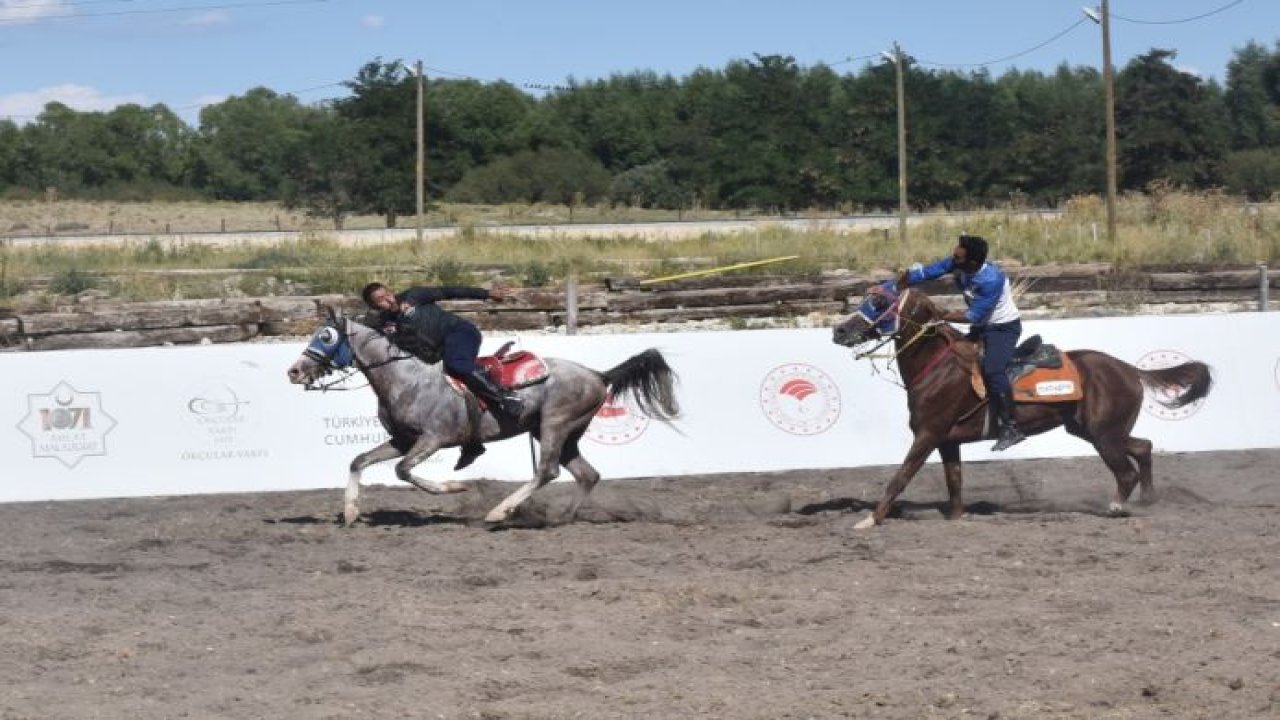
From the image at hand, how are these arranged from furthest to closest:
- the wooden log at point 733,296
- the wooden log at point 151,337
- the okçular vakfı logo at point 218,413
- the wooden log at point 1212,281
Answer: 1. the wooden log at point 1212,281
2. the wooden log at point 733,296
3. the wooden log at point 151,337
4. the okçular vakfı logo at point 218,413

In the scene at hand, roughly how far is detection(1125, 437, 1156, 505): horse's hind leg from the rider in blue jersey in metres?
1.07

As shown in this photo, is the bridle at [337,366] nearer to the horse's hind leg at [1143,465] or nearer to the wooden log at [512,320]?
the horse's hind leg at [1143,465]

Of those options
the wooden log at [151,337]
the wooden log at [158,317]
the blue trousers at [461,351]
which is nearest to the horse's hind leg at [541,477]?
the blue trousers at [461,351]

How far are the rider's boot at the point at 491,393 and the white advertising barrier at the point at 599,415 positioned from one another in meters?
→ 2.31

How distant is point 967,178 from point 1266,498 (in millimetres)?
54751

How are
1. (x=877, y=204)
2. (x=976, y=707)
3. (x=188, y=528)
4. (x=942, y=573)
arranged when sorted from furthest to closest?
(x=877, y=204)
(x=188, y=528)
(x=942, y=573)
(x=976, y=707)

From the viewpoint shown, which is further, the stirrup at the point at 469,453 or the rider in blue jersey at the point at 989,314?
the stirrup at the point at 469,453

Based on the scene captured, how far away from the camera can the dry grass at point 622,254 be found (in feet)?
97.7

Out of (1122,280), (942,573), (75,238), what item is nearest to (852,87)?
(75,238)

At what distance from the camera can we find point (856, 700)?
7.81 m

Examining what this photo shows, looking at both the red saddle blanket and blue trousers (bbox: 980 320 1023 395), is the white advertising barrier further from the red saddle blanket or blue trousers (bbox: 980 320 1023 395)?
blue trousers (bbox: 980 320 1023 395)

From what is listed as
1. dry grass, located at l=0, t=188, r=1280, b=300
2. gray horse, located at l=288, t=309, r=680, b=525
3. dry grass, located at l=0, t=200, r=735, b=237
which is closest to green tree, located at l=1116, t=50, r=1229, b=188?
dry grass, located at l=0, t=200, r=735, b=237

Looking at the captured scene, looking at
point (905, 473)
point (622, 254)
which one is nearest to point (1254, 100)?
A: point (622, 254)

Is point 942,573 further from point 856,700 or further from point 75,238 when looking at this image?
point 75,238
